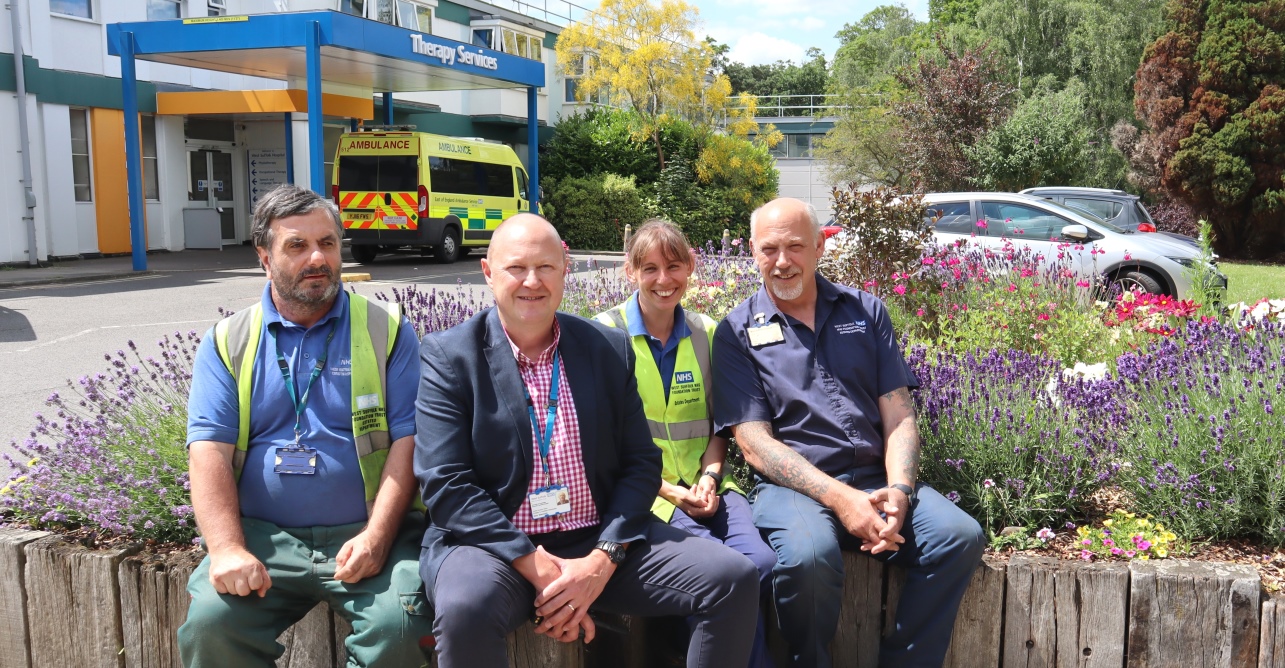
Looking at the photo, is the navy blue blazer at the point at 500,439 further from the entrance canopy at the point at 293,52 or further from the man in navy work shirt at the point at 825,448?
the entrance canopy at the point at 293,52

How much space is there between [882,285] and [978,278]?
0.68m

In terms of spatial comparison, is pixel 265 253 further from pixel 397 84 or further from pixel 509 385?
pixel 397 84

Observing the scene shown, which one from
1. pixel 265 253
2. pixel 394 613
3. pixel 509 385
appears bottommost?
pixel 394 613

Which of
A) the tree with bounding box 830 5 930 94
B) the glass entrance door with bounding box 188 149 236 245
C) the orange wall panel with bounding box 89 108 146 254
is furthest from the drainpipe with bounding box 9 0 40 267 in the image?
the tree with bounding box 830 5 930 94

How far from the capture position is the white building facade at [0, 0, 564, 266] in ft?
59.4

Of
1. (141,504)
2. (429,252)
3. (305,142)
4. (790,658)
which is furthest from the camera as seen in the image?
(305,142)

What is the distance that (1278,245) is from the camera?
24.9m

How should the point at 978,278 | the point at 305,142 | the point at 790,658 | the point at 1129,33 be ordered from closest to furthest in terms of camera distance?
1. the point at 790,658
2. the point at 978,278
3. the point at 305,142
4. the point at 1129,33

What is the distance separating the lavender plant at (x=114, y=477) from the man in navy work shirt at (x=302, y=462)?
500 mm

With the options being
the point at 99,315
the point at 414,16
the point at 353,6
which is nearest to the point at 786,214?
the point at 99,315

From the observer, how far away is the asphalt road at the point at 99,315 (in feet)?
25.8

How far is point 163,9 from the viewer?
2114 cm

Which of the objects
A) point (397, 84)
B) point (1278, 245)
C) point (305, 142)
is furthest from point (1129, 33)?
point (305, 142)

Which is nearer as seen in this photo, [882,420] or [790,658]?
[790,658]
